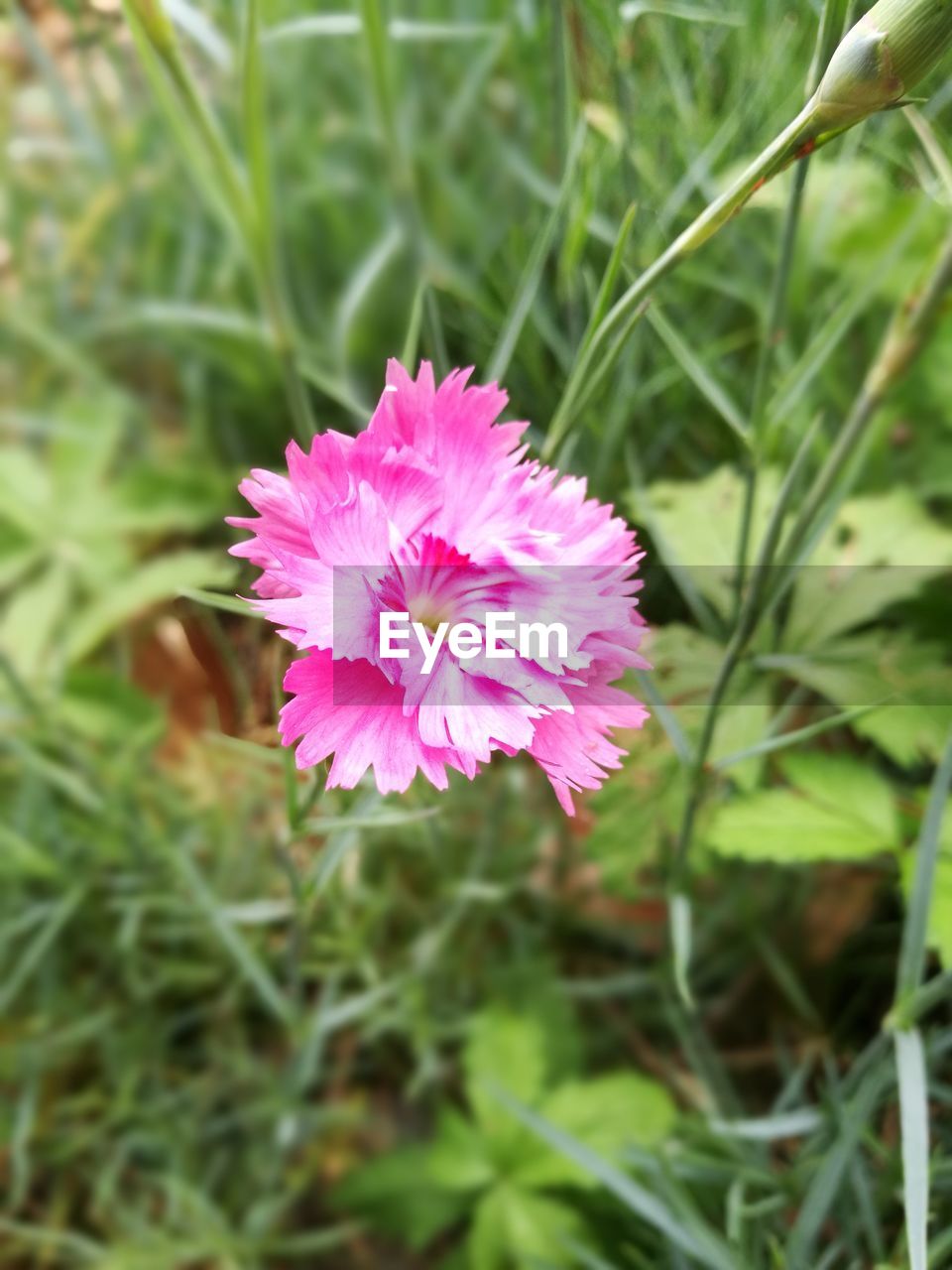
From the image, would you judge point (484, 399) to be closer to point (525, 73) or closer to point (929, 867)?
point (929, 867)

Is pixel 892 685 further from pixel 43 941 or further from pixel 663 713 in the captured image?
pixel 43 941

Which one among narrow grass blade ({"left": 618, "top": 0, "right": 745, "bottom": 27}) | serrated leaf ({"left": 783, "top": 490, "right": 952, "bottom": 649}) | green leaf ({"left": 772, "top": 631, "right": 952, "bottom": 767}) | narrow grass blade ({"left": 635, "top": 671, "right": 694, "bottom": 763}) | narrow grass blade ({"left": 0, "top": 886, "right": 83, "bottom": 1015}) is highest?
narrow grass blade ({"left": 618, "top": 0, "right": 745, "bottom": 27})

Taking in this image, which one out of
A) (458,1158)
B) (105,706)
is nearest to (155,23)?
(105,706)

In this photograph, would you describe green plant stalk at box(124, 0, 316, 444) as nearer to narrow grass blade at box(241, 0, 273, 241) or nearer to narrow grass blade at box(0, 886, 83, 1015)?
narrow grass blade at box(241, 0, 273, 241)

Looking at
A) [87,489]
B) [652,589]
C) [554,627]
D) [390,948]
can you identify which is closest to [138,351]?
[87,489]

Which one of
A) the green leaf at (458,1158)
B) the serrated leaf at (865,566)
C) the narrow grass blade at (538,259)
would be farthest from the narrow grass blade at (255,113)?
the green leaf at (458,1158)

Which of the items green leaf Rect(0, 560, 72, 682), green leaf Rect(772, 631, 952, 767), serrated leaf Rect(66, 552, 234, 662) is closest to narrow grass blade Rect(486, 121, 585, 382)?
green leaf Rect(772, 631, 952, 767)
